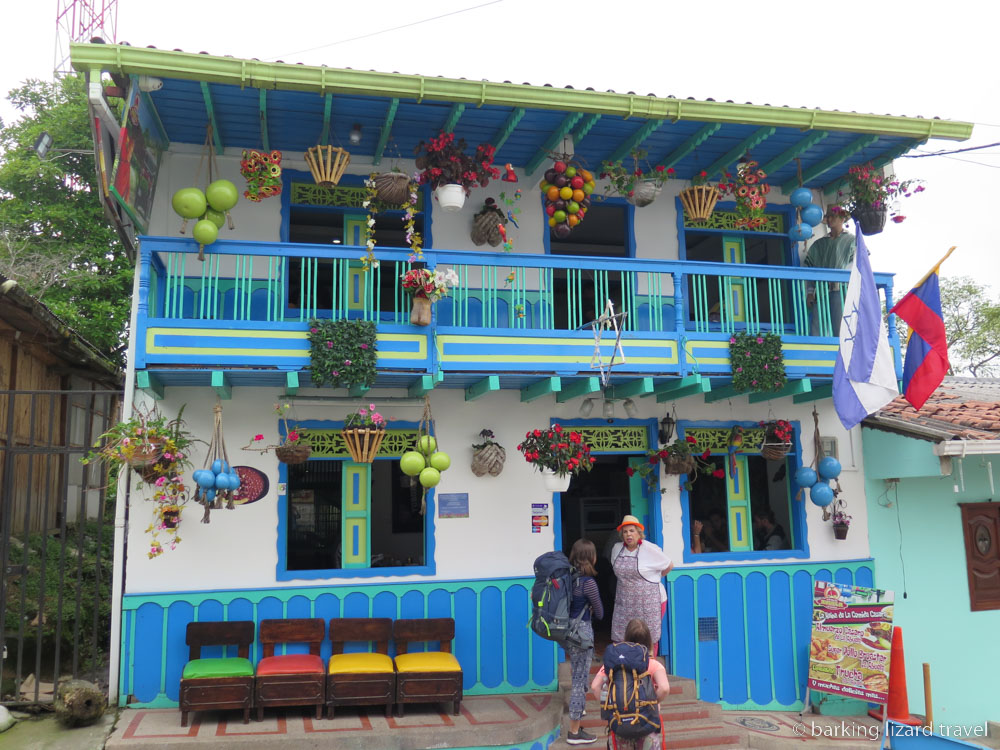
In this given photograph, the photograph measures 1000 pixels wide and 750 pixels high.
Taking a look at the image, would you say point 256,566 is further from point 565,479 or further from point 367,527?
point 565,479

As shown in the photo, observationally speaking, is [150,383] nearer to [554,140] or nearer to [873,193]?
[554,140]

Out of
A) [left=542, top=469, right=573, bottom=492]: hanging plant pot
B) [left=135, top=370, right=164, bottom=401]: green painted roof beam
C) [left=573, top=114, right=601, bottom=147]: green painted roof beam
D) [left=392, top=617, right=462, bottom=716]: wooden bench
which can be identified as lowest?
[left=392, top=617, right=462, bottom=716]: wooden bench

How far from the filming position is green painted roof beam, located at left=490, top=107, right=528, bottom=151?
8922 mm

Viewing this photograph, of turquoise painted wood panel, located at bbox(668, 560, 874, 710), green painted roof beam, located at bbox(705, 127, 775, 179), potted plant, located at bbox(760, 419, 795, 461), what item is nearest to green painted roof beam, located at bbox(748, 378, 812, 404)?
potted plant, located at bbox(760, 419, 795, 461)

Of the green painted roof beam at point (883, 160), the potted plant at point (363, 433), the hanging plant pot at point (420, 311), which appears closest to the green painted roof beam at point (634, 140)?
the green painted roof beam at point (883, 160)

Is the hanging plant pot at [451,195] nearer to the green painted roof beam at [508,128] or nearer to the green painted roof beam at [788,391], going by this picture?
the green painted roof beam at [508,128]

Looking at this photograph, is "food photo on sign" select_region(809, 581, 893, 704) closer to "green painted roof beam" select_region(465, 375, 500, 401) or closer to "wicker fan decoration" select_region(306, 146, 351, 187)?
"green painted roof beam" select_region(465, 375, 500, 401)

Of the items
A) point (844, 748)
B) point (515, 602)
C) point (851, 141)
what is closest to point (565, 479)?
point (515, 602)

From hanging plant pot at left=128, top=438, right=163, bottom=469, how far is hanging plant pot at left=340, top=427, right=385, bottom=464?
5.90 feet

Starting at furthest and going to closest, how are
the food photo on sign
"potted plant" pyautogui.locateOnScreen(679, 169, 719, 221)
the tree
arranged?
the tree, "potted plant" pyautogui.locateOnScreen(679, 169, 719, 221), the food photo on sign

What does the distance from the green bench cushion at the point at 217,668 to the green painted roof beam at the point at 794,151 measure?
27.4ft

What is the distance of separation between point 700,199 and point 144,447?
22.4 ft

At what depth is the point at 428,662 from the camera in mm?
8469

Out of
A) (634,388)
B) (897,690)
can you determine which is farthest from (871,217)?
(897,690)
